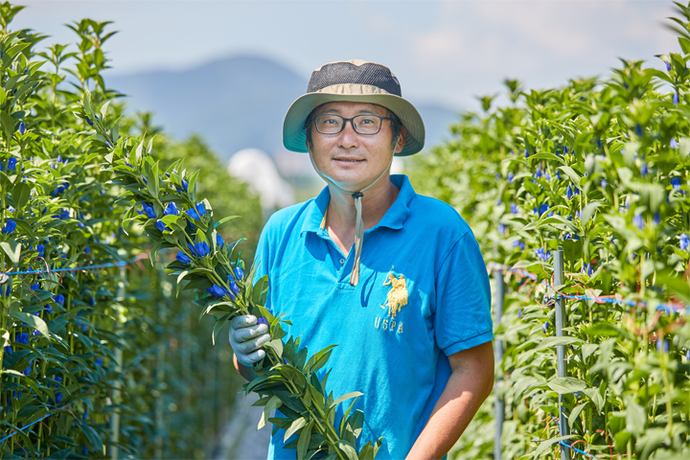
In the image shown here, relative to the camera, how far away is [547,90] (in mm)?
2752

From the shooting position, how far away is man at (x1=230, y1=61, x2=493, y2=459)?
1917 millimetres

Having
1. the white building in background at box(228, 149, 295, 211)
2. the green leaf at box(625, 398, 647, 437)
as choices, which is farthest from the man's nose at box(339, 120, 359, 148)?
the white building in background at box(228, 149, 295, 211)

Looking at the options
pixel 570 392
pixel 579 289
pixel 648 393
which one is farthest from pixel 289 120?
pixel 648 393

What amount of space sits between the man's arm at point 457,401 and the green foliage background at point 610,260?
0.67ft

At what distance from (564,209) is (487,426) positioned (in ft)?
6.28

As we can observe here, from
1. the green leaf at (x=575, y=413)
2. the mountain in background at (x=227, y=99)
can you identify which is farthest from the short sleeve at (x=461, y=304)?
the mountain in background at (x=227, y=99)

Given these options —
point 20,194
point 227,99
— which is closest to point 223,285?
point 20,194

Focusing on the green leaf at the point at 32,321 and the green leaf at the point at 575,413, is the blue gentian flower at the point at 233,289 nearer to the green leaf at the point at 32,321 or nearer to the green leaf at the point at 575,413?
the green leaf at the point at 32,321

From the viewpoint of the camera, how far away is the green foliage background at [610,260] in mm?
1219

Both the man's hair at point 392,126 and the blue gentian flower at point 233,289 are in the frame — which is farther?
the man's hair at point 392,126

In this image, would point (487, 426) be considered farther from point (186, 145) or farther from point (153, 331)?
point (186, 145)

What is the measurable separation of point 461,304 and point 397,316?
225 mm

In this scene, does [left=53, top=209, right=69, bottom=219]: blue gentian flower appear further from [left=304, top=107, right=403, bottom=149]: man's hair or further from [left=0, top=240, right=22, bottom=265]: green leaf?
[left=304, top=107, right=403, bottom=149]: man's hair

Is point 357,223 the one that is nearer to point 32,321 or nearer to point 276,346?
point 276,346
